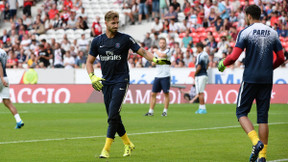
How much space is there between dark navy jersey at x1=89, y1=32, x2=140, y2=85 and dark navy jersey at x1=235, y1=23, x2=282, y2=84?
197 centimetres

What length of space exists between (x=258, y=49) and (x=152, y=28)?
82.4 feet

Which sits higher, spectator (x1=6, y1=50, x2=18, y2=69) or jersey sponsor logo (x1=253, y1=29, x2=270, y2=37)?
jersey sponsor logo (x1=253, y1=29, x2=270, y2=37)

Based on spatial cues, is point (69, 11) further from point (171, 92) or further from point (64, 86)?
point (171, 92)

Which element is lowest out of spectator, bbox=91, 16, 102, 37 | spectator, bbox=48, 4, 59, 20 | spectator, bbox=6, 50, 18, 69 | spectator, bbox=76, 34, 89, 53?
spectator, bbox=6, 50, 18, 69

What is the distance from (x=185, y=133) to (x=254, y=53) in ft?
16.4

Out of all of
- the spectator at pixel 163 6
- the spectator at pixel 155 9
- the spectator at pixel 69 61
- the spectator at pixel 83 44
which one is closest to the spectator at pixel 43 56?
the spectator at pixel 69 61

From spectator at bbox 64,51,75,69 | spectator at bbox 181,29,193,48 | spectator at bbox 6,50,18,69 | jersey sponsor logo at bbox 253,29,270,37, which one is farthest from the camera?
spectator at bbox 6,50,18,69

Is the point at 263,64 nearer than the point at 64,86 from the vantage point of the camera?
Yes

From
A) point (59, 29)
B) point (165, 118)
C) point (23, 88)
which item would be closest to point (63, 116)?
point (165, 118)

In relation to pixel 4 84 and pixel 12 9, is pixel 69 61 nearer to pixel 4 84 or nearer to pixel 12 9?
pixel 12 9

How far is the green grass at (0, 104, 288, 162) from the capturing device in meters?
9.73

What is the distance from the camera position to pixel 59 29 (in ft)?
124

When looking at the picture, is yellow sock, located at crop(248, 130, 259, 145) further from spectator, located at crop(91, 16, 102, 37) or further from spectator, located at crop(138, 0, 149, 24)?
spectator, located at crop(138, 0, 149, 24)

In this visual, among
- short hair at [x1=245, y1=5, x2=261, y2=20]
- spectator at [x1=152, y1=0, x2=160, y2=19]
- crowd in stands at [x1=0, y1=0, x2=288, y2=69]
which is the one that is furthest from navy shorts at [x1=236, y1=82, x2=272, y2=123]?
spectator at [x1=152, y1=0, x2=160, y2=19]
